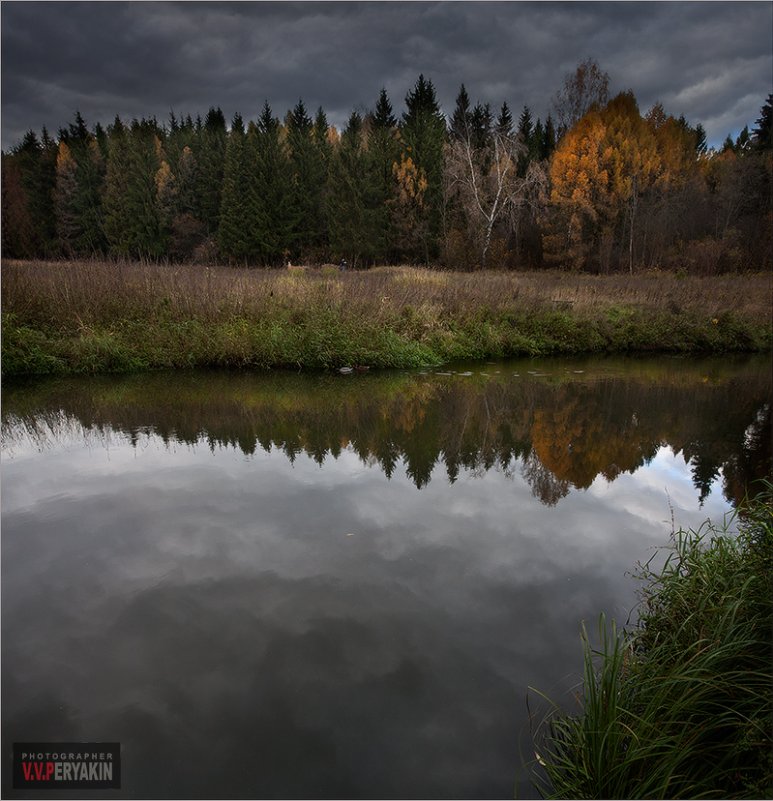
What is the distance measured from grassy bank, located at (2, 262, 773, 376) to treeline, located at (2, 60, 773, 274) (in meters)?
13.9

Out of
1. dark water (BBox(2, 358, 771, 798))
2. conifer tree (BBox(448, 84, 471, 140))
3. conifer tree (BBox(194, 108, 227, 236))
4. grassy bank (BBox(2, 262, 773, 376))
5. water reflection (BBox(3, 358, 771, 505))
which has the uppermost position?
conifer tree (BBox(448, 84, 471, 140))

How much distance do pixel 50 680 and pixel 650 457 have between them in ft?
23.3

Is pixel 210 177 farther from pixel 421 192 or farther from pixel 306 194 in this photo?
pixel 421 192

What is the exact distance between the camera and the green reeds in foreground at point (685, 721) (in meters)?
2.17

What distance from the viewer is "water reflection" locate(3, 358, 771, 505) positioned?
7.03 metres

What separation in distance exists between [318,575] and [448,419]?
514 cm

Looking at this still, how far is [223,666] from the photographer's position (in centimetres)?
315

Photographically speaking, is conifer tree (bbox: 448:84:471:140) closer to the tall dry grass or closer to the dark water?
the tall dry grass

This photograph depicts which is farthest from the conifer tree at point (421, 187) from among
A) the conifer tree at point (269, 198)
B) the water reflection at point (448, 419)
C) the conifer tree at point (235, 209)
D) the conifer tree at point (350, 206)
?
the water reflection at point (448, 419)

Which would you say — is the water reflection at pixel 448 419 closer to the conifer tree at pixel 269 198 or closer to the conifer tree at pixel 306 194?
the conifer tree at pixel 269 198

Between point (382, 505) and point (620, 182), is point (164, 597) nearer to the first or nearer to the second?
point (382, 505)

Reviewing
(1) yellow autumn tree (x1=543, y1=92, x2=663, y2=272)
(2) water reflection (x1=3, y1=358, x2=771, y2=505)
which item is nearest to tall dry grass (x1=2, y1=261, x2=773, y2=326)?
(2) water reflection (x1=3, y1=358, x2=771, y2=505)

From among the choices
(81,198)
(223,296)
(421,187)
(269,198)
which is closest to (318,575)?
(223,296)

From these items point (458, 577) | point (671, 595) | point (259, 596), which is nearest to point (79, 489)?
point (259, 596)
